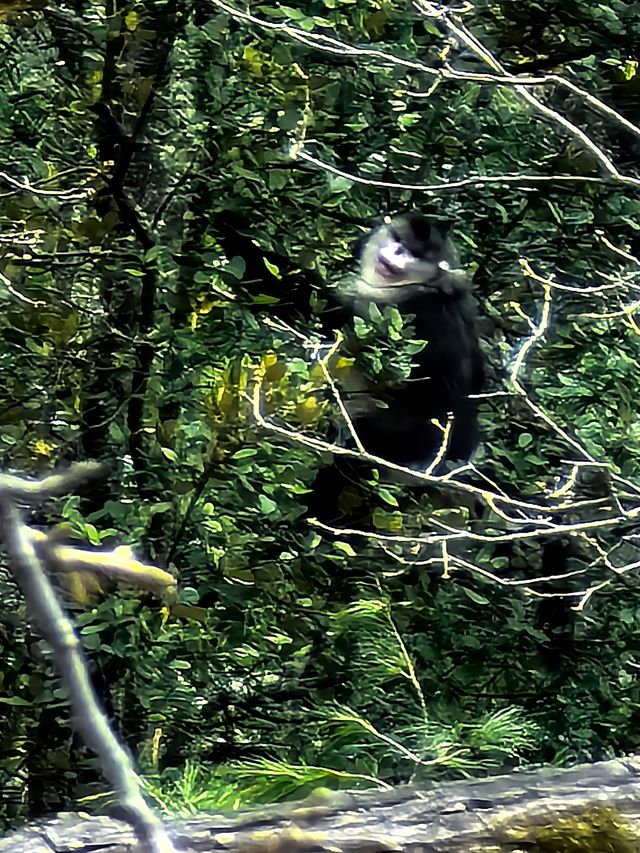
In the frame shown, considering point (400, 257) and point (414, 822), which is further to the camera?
point (400, 257)

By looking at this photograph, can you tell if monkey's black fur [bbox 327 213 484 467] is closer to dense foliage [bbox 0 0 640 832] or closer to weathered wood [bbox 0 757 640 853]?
dense foliage [bbox 0 0 640 832]

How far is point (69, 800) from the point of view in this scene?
590 mm

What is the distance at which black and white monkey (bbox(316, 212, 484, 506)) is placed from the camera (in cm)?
67

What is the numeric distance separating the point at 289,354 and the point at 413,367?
99 millimetres

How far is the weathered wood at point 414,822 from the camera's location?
44 cm

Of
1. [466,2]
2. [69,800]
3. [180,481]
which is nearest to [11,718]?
[69,800]

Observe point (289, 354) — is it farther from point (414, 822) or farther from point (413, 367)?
point (414, 822)

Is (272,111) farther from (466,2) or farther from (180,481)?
(180,481)

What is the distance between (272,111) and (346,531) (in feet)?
1.04

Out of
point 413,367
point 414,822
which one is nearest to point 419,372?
point 413,367

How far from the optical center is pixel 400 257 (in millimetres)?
678

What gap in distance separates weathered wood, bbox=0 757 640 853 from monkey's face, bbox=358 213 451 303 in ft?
1.22

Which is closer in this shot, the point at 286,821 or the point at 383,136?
the point at 286,821

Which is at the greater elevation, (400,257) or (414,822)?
(400,257)
